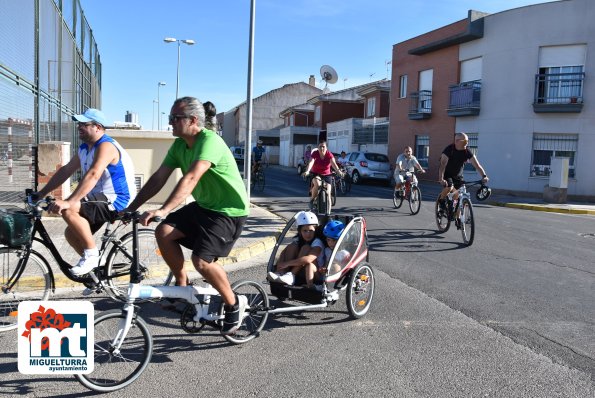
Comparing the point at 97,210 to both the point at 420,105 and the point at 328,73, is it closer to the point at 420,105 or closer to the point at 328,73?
the point at 420,105

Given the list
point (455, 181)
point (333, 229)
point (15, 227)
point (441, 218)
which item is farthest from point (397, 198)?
point (15, 227)

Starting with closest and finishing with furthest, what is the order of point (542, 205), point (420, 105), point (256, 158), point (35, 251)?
1. point (35, 251)
2. point (542, 205)
3. point (256, 158)
4. point (420, 105)

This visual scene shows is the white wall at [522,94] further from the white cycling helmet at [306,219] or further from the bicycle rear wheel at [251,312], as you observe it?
the bicycle rear wheel at [251,312]

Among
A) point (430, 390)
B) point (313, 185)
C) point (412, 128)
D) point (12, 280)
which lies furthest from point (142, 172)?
point (412, 128)

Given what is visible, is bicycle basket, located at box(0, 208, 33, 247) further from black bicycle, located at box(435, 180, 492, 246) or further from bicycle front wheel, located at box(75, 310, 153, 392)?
black bicycle, located at box(435, 180, 492, 246)

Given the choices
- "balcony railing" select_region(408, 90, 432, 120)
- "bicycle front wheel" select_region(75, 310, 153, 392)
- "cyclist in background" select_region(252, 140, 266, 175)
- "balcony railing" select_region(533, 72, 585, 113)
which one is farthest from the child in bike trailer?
"balcony railing" select_region(408, 90, 432, 120)

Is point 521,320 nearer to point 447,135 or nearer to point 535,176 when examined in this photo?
point 535,176

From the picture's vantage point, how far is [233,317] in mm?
4121

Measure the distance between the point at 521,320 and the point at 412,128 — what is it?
25.2m

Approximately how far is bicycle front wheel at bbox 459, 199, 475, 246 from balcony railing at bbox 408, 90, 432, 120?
19.6 metres

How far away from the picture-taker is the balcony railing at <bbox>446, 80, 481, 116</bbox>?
960 inches

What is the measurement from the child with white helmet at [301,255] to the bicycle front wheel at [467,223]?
14.7 ft

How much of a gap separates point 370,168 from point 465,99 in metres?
5.36

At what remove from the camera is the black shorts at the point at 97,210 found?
4.78 metres
